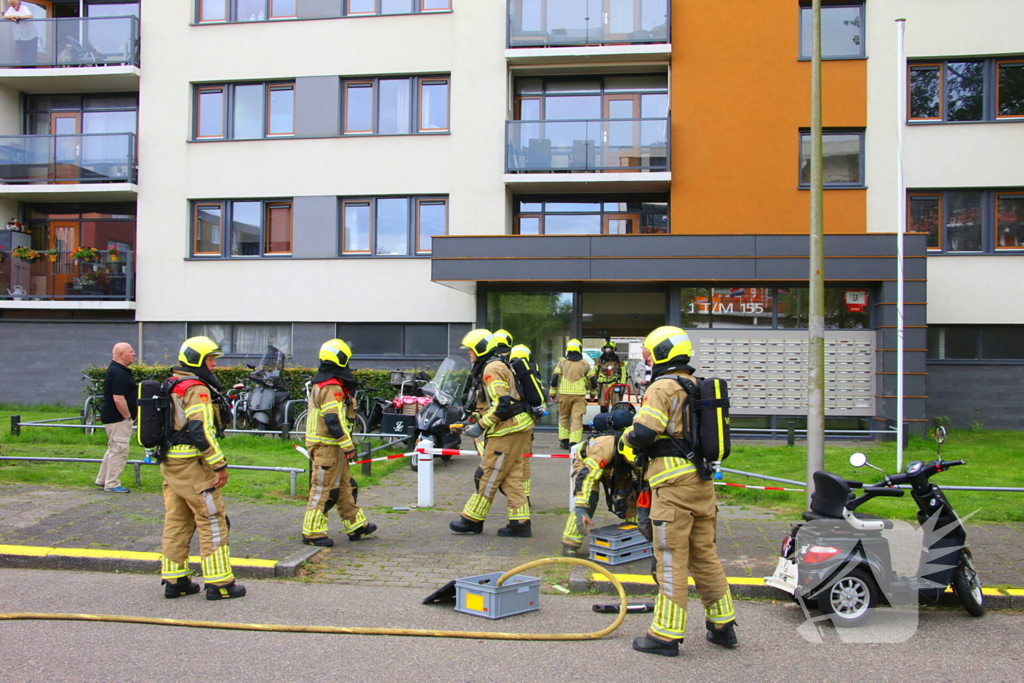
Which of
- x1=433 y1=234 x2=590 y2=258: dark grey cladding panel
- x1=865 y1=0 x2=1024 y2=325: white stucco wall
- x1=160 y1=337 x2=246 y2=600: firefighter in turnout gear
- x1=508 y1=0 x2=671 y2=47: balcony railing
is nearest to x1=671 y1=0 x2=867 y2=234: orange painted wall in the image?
x1=865 y1=0 x2=1024 y2=325: white stucco wall

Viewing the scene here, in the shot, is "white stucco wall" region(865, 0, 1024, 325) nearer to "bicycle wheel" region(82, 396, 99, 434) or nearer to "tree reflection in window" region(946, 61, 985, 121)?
Answer: "tree reflection in window" region(946, 61, 985, 121)

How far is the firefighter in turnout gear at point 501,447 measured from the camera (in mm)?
8000

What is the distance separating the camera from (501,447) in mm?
8047

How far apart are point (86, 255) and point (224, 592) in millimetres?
16631

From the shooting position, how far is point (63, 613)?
19.2 ft

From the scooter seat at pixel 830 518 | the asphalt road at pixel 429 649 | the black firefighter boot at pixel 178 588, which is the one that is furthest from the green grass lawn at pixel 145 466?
the scooter seat at pixel 830 518

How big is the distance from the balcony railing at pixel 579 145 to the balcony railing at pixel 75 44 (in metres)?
9.88

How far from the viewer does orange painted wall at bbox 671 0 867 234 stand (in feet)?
59.6

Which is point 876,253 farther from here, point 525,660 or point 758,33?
point 525,660

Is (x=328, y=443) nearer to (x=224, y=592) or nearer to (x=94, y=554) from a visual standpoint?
(x=224, y=592)

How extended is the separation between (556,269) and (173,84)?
435 inches

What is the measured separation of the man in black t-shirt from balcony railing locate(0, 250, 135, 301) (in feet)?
37.6

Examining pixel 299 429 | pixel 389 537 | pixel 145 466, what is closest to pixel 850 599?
pixel 389 537

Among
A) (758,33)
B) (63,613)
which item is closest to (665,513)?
(63,613)
